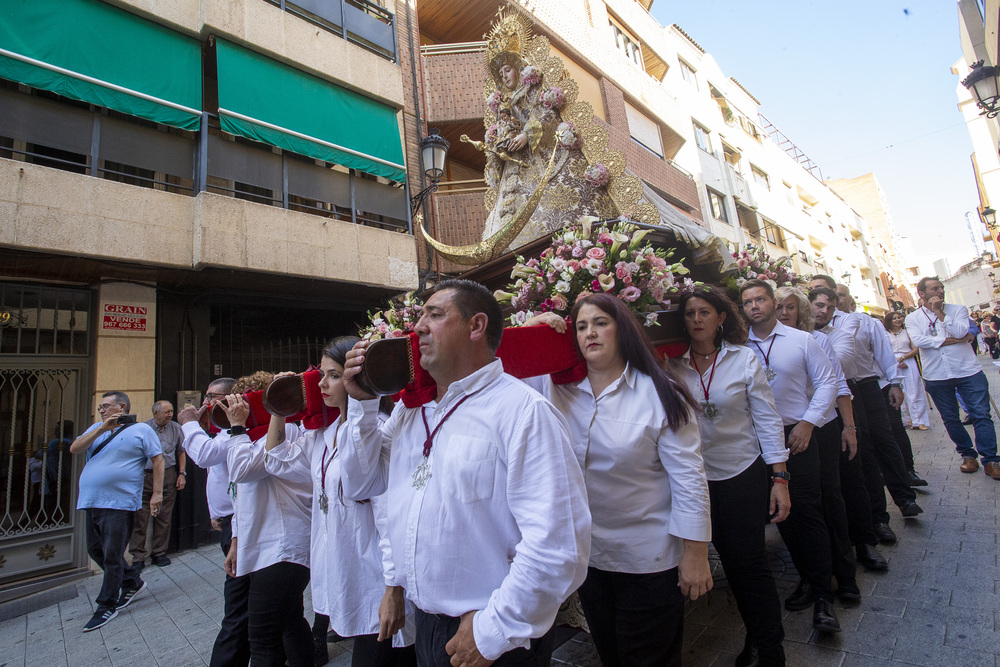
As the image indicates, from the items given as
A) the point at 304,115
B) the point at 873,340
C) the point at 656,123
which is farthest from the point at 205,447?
the point at 656,123

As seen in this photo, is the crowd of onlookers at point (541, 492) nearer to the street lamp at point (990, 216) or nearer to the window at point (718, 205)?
the window at point (718, 205)

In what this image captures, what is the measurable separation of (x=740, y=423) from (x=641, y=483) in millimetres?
914

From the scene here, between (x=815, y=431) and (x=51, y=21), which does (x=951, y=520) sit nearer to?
(x=815, y=431)

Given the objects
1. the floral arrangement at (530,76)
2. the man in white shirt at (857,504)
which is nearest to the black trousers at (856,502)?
the man in white shirt at (857,504)

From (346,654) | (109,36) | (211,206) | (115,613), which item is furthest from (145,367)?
(346,654)

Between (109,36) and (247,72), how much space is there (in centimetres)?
180

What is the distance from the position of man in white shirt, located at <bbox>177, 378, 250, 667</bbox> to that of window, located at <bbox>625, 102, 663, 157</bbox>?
49.7 feet

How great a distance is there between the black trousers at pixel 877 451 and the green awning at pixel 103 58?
359 inches

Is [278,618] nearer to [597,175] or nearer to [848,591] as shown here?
[848,591]

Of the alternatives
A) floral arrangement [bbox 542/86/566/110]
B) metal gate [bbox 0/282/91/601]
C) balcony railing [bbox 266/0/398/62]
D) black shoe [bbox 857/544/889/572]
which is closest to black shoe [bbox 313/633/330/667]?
black shoe [bbox 857/544/889/572]

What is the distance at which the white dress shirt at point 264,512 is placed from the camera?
249cm

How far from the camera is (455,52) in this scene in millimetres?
11641

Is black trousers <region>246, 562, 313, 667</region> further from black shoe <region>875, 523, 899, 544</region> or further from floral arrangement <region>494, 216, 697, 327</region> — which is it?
black shoe <region>875, 523, 899, 544</region>

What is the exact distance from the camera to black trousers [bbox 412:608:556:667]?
1.39 metres
